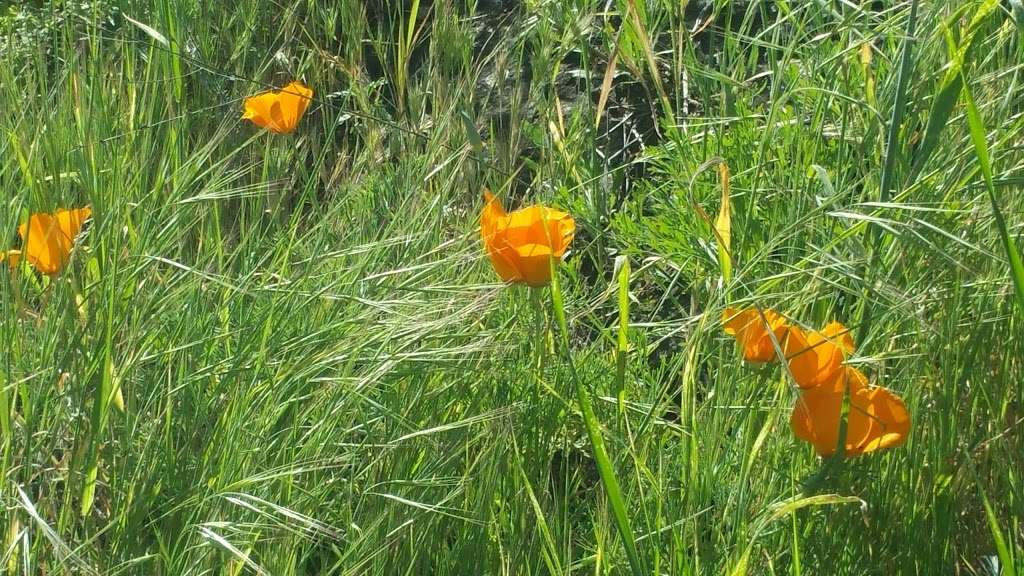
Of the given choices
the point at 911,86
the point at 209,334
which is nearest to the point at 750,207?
the point at 911,86

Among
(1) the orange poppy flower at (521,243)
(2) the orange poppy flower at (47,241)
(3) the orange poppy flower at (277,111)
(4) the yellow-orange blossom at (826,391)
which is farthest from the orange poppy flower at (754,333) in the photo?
(3) the orange poppy flower at (277,111)

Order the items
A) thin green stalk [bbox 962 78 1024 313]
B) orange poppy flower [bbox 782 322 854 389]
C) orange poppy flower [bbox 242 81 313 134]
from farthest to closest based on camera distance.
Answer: orange poppy flower [bbox 242 81 313 134] → orange poppy flower [bbox 782 322 854 389] → thin green stalk [bbox 962 78 1024 313]

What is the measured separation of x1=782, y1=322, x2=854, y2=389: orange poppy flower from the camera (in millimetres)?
997

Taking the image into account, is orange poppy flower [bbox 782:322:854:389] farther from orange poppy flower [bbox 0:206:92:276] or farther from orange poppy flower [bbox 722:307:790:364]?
orange poppy flower [bbox 0:206:92:276]

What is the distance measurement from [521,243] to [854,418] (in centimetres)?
35

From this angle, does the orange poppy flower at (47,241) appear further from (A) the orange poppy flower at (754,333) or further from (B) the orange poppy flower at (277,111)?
(A) the orange poppy flower at (754,333)

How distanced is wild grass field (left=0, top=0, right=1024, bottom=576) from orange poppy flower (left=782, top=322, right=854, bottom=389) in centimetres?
3

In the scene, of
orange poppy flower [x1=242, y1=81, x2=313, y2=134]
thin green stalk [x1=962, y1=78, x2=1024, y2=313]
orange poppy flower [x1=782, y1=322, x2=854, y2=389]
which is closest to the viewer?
thin green stalk [x1=962, y1=78, x2=1024, y2=313]

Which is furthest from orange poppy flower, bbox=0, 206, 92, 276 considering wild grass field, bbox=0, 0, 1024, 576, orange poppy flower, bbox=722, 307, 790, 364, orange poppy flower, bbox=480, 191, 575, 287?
orange poppy flower, bbox=722, 307, 790, 364

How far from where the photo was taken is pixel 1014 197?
124 cm

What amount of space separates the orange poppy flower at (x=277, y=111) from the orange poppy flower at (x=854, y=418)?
0.81 m

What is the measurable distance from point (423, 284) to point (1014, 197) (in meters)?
0.65

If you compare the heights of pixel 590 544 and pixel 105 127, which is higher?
pixel 105 127

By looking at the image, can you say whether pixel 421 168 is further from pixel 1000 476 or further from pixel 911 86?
pixel 1000 476
